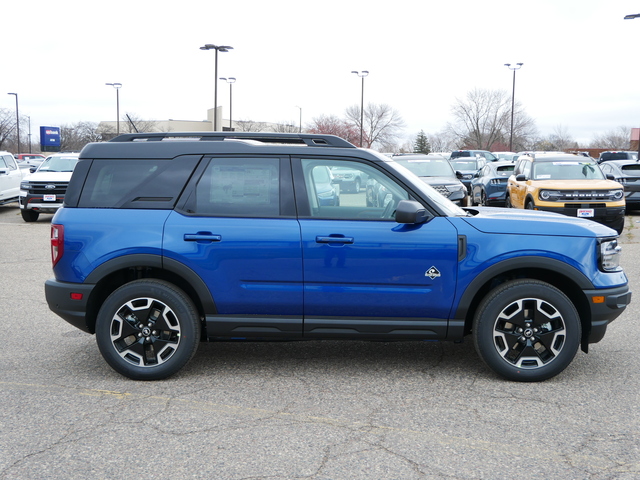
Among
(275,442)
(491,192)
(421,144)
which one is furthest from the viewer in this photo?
(421,144)

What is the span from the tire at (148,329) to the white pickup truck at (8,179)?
1793cm

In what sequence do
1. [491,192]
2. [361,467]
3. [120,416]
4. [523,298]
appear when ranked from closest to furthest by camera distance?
[361,467]
[120,416]
[523,298]
[491,192]

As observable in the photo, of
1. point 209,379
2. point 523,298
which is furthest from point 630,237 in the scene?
point 209,379

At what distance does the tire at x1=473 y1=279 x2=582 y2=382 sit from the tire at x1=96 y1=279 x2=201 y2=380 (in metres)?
2.11

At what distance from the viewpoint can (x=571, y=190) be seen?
48.2ft

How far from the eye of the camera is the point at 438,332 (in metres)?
5.07

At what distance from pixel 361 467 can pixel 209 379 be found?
1.87m

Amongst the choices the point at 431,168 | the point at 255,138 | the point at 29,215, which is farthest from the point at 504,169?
the point at 255,138

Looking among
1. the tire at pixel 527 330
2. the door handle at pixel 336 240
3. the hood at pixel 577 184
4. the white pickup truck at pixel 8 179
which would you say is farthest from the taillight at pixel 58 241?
the white pickup truck at pixel 8 179

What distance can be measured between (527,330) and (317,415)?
5.57 ft

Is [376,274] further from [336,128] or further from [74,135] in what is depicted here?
[74,135]

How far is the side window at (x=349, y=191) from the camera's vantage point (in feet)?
16.8

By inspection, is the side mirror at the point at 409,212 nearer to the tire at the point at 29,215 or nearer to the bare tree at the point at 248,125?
the tire at the point at 29,215

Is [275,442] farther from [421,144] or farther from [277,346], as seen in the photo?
[421,144]
